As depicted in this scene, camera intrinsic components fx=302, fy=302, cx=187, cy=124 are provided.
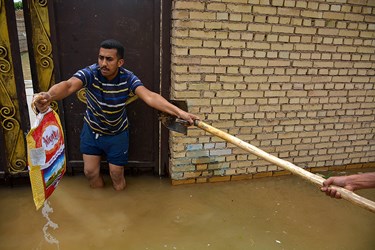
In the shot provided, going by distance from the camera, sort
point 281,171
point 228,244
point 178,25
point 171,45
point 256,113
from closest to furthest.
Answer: point 228,244 < point 178,25 < point 171,45 < point 256,113 < point 281,171

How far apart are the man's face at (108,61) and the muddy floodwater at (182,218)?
57.2 inches

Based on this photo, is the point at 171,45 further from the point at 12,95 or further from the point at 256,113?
the point at 12,95

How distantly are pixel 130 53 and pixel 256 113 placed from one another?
64.8 inches

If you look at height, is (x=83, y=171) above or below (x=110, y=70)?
below

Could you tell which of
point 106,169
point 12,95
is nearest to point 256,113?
point 106,169

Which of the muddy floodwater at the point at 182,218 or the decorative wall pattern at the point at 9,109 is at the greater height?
the decorative wall pattern at the point at 9,109

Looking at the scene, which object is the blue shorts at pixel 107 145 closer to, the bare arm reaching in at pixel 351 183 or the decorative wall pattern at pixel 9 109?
the decorative wall pattern at pixel 9 109

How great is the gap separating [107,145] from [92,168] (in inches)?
13.9

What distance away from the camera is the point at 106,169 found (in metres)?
3.90

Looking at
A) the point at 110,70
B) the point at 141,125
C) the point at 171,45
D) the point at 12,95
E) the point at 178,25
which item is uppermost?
the point at 178,25

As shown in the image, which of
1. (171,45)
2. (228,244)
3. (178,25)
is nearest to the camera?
(228,244)

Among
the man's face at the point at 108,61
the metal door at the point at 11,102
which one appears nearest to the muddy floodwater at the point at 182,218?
the metal door at the point at 11,102

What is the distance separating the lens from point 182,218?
3.17 m

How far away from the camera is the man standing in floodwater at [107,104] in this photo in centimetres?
283
